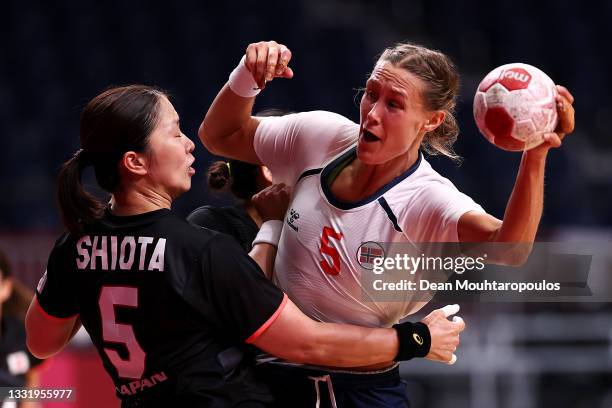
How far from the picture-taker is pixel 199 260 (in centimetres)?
270

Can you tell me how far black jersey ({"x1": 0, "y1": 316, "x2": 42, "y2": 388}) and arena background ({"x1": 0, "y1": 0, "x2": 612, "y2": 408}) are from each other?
1731mm

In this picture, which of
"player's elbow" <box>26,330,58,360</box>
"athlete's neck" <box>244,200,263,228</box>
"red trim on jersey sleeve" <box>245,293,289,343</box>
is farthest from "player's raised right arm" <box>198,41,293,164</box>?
"player's elbow" <box>26,330,58,360</box>

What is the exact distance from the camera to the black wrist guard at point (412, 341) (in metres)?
2.86

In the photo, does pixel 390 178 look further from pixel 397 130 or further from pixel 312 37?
pixel 312 37

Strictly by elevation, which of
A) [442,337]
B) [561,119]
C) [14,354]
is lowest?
[14,354]

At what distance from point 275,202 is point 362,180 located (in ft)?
1.27

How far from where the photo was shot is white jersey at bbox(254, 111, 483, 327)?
9.77ft

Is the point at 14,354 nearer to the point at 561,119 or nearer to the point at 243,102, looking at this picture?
the point at 243,102

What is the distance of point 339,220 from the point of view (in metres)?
3.08

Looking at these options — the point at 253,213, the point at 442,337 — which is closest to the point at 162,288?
the point at 442,337

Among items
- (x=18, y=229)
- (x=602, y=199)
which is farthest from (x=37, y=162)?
(x=602, y=199)

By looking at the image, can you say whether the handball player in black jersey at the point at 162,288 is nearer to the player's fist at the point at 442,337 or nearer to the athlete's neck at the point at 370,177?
the player's fist at the point at 442,337

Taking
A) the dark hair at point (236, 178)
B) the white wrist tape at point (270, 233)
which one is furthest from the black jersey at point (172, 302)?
the dark hair at point (236, 178)

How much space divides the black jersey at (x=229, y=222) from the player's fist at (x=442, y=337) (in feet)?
2.68
